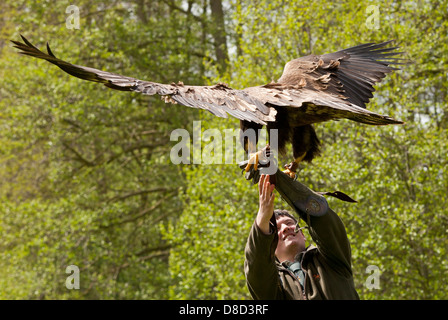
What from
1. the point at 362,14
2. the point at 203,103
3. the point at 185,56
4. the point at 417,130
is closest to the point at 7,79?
the point at 185,56

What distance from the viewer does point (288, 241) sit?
10.2 ft

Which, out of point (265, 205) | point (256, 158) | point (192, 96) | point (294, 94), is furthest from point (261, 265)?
point (294, 94)

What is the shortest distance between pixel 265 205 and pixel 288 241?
0.48 metres

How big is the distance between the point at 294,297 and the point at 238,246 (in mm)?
7009

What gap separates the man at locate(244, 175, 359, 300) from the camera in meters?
2.72

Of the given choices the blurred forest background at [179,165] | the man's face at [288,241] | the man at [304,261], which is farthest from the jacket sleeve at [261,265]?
the blurred forest background at [179,165]

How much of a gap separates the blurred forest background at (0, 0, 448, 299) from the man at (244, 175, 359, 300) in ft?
18.9

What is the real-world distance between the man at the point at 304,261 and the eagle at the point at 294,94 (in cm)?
39

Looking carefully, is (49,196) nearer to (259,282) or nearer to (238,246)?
(238,246)

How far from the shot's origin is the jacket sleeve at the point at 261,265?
2732 mm

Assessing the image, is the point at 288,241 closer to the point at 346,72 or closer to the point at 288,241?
the point at 288,241

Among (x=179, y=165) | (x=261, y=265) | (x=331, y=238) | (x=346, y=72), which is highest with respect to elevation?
(x=179, y=165)

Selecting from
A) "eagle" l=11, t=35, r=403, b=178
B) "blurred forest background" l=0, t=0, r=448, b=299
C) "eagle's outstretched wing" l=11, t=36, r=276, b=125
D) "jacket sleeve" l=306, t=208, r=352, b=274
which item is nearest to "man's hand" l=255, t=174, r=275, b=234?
"jacket sleeve" l=306, t=208, r=352, b=274

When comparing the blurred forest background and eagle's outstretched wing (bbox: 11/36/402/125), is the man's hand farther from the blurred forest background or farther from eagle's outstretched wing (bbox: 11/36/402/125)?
the blurred forest background
